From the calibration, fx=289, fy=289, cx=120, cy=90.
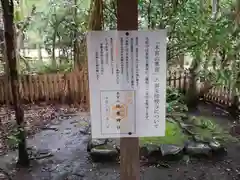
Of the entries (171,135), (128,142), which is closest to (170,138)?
(171,135)

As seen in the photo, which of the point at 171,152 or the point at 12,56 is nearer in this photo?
the point at 12,56

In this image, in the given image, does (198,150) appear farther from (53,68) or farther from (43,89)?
(53,68)

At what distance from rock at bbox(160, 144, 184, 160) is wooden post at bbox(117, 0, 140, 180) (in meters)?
1.98

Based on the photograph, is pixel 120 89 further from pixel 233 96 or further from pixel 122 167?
pixel 233 96

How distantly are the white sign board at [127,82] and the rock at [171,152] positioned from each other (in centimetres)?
215

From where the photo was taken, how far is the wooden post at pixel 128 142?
156 cm

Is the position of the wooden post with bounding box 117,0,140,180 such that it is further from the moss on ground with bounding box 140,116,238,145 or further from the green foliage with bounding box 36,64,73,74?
the green foliage with bounding box 36,64,73,74

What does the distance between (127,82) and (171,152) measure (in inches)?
93.6

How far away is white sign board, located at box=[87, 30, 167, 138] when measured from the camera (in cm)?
159

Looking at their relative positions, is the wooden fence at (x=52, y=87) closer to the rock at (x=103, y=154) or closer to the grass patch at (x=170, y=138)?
the grass patch at (x=170, y=138)

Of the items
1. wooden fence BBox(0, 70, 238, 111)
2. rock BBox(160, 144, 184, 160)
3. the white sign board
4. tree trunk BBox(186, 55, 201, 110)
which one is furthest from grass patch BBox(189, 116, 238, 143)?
the white sign board

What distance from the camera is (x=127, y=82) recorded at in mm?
1638

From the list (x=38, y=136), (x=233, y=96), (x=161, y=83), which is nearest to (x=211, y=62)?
(x=233, y=96)

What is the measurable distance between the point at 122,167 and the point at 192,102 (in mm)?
4614
